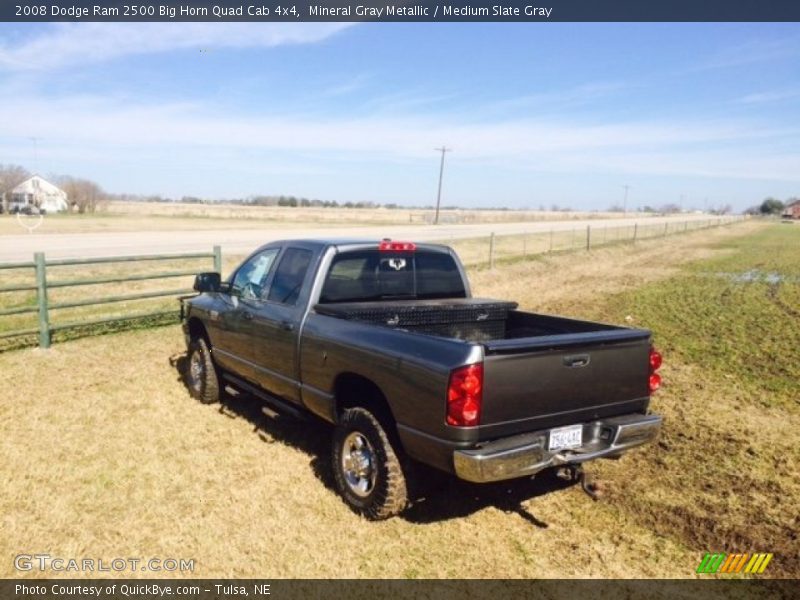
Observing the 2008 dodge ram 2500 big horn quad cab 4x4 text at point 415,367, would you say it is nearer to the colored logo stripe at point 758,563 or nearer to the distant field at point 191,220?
the colored logo stripe at point 758,563

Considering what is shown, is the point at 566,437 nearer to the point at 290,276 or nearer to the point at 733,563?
the point at 733,563

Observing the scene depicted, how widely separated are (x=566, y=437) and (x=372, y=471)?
1.31m

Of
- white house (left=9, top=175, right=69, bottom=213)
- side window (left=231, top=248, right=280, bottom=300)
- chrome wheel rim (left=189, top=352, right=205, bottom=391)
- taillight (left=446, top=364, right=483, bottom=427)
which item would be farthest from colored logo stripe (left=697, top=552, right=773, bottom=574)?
white house (left=9, top=175, right=69, bottom=213)

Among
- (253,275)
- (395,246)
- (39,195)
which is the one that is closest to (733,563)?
(395,246)

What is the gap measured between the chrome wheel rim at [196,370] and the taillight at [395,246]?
271cm

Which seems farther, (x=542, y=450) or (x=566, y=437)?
(x=566, y=437)

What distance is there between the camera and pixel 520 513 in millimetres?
4301

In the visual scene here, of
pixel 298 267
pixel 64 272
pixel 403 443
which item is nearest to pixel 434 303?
pixel 298 267

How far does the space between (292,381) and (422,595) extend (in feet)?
6.85

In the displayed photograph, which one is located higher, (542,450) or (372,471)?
(542,450)

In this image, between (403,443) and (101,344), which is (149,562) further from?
(101,344)

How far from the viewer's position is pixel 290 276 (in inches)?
205

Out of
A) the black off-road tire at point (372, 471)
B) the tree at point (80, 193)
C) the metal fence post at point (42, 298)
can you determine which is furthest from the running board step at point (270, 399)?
the tree at point (80, 193)

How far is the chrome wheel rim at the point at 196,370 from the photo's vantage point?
662 cm
